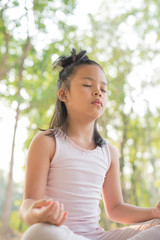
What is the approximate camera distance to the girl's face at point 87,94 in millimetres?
1117

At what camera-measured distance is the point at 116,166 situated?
1.25 meters

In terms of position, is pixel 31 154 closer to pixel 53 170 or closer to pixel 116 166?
pixel 53 170

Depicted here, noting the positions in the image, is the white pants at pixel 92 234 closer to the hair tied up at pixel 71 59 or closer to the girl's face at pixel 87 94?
the girl's face at pixel 87 94

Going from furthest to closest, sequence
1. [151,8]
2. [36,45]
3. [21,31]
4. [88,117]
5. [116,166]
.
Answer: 1. [36,45]
2. [151,8]
3. [21,31]
4. [116,166]
5. [88,117]

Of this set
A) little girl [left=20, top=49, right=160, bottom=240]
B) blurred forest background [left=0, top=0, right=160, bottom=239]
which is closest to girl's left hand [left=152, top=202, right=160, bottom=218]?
little girl [left=20, top=49, right=160, bottom=240]

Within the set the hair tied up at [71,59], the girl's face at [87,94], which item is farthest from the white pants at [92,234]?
the hair tied up at [71,59]

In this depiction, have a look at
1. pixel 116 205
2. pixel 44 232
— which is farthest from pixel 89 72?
pixel 44 232

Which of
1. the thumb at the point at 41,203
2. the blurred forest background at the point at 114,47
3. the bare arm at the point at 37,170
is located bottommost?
the thumb at the point at 41,203

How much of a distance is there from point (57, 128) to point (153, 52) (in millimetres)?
2481

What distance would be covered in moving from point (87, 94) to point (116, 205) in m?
0.47

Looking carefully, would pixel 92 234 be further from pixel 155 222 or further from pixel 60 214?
pixel 60 214

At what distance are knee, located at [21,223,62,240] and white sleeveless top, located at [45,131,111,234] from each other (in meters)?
0.28

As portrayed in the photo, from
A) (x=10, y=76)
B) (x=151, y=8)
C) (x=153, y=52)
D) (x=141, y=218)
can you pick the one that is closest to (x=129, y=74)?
(x=153, y=52)

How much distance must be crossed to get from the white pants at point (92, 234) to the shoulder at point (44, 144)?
12.3 inches
